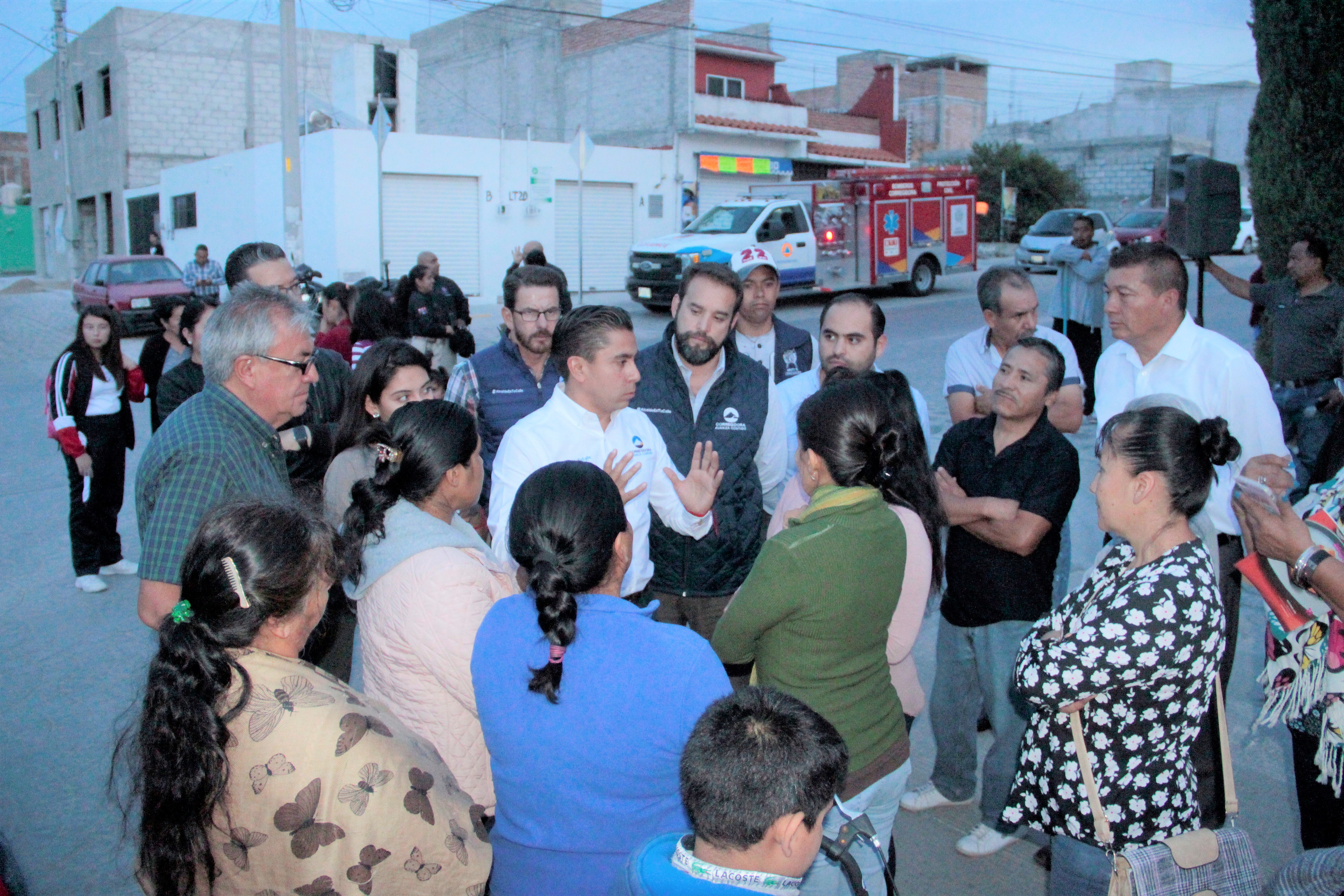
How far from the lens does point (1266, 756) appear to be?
4070 millimetres

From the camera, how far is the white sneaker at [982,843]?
11.2ft

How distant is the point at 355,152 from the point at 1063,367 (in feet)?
64.6

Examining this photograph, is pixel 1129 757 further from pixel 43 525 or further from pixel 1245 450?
pixel 43 525

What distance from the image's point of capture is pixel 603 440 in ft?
11.0

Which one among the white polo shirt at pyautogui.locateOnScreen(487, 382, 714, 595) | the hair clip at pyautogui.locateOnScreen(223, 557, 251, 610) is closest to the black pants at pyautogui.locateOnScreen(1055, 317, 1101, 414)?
the white polo shirt at pyautogui.locateOnScreen(487, 382, 714, 595)

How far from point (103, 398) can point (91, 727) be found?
2.60 m

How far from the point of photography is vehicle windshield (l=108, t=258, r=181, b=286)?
60.0ft

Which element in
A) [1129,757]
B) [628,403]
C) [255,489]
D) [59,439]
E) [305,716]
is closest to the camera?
[305,716]

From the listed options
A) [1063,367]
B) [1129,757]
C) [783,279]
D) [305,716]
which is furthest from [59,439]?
[783,279]

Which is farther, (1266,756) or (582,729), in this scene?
(1266,756)

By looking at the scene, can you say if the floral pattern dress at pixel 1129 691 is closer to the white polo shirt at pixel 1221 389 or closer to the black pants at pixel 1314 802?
the black pants at pixel 1314 802

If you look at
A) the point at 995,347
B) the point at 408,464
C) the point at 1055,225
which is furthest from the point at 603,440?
the point at 1055,225

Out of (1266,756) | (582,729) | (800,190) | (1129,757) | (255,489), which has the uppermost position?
(800,190)

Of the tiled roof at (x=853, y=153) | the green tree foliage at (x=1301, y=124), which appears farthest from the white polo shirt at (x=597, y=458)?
the tiled roof at (x=853, y=153)
